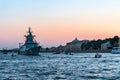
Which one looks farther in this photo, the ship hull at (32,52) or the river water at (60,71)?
the ship hull at (32,52)

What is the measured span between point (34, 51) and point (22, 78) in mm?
136020

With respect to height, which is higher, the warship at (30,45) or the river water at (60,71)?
the warship at (30,45)

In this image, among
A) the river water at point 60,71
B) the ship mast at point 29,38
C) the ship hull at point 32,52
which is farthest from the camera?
the ship mast at point 29,38

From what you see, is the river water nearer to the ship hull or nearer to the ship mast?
the ship hull

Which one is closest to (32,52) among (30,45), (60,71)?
(30,45)

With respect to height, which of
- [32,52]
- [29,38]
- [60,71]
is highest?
[29,38]

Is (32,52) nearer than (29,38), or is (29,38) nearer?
(32,52)

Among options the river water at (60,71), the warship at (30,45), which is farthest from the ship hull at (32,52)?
the river water at (60,71)

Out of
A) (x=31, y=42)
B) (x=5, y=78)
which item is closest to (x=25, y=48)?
(x=31, y=42)

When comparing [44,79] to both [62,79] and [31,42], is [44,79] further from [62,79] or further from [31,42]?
[31,42]

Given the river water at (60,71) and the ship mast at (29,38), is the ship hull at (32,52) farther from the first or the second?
the river water at (60,71)

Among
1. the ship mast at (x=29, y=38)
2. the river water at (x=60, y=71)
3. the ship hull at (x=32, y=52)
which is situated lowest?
the river water at (x=60, y=71)

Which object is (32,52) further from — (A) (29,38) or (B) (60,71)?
(B) (60,71)

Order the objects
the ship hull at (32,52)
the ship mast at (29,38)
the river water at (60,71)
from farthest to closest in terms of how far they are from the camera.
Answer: the ship mast at (29,38) → the ship hull at (32,52) → the river water at (60,71)
